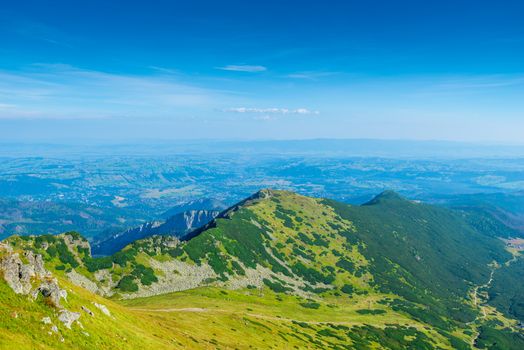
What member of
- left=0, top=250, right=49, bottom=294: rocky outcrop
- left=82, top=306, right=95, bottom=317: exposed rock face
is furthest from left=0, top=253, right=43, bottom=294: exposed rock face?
left=82, top=306, right=95, bottom=317: exposed rock face

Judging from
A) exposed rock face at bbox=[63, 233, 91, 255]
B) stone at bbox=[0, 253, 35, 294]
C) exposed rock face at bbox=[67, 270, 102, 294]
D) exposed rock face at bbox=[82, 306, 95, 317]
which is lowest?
exposed rock face at bbox=[67, 270, 102, 294]

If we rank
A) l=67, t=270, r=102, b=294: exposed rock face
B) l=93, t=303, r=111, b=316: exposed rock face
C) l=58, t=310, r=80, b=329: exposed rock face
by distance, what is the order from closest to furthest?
l=58, t=310, r=80, b=329: exposed rock face < l=93, t=303, r=111, b=316: exposed rock face < l=67, t=270, r=102, b=294: exposed rock face

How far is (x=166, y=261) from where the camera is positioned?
593 feet

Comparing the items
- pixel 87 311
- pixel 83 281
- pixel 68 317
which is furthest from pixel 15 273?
pixel 83 281

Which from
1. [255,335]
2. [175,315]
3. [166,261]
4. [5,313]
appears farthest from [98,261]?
[5,313]

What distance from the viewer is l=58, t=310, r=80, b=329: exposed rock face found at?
2133 inches

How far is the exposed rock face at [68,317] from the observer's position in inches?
2133

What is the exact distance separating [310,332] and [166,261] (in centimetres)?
7249

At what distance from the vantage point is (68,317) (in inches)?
2174

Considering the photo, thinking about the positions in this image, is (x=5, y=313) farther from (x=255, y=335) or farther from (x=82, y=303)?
(x=255, y=335)

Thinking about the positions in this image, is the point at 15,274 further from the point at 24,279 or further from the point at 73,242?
the point at 73,242

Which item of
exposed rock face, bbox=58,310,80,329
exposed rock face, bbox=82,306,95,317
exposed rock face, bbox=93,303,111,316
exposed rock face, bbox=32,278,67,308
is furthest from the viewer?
exposed rock face, bbox=93,303,111,316

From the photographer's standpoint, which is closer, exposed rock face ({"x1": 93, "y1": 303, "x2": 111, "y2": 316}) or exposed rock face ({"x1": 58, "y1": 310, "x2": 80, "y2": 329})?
exposed rock face ({"x1": 58, "y1": 310, "x2": 80, "y2": 329})

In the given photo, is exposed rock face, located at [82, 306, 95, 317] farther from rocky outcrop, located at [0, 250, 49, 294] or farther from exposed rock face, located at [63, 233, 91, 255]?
exposed rock face, located at [63, 233, 91, 255]
